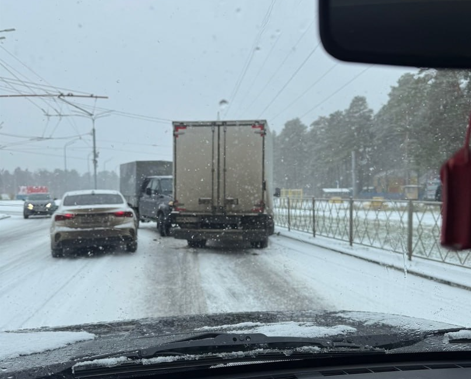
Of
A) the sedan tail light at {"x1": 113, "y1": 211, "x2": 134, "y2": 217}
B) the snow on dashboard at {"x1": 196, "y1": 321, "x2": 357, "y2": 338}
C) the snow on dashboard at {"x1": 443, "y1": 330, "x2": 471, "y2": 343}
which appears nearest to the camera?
the snow on dashboard at {"x1": 443, "y1": 330, "x2": 471, "y2": 343}

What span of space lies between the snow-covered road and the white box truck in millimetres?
1067

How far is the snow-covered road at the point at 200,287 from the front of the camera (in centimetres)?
589

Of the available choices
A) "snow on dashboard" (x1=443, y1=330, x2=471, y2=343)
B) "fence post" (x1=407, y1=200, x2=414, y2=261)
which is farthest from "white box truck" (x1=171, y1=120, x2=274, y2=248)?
"snow on dashboard" (x1=443, y1=330, x2=471, y2=343)

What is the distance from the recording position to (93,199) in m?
11.3

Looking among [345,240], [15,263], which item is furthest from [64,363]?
[345,240]

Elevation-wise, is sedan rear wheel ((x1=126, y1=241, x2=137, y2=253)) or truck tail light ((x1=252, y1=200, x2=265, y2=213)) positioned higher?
truck tail light ((x1=252, y1=200, x2=265, y2=213))

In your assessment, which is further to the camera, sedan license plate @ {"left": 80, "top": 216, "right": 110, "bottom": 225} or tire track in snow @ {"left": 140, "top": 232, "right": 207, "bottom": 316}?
sedan license plate @ {"left": 80, "top": 216, "right": 110, "bottom": 225}

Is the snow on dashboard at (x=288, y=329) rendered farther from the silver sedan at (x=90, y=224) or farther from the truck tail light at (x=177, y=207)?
the truck tail light at (x=177, y=207)

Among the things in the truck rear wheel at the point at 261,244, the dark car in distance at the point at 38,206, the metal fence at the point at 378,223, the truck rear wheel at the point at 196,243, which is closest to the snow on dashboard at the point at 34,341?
the metal fence at the point at 378,223

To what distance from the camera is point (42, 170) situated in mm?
76125

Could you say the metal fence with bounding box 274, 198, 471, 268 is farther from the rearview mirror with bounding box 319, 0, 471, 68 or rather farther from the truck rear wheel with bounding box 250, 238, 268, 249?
the rearview mirror with bounding box 319, 0, 471, 68

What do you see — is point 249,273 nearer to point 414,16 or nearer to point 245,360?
point 245,360

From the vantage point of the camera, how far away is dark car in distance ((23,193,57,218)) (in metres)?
29.1

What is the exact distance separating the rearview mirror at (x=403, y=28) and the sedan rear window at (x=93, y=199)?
10355 millimetres
